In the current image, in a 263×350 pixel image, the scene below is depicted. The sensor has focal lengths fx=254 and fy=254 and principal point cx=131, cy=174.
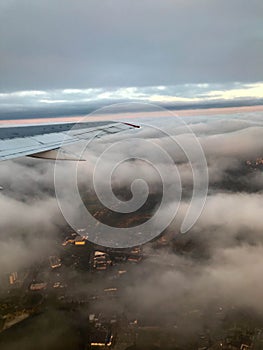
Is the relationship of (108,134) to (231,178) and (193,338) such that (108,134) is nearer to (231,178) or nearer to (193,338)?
(193,338)

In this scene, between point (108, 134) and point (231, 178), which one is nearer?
point (108, 134)

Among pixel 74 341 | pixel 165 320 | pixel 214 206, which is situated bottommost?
pixel 214 206

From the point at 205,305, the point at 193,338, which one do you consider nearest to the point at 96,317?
the point at 193,338

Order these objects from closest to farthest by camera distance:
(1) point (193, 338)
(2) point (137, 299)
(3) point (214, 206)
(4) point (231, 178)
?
(1) point (193, 338) → (2) point (137, 299) → (3) point (214, 206) → (4) point (231, 178)

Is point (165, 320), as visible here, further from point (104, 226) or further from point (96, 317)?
point (104, 226)

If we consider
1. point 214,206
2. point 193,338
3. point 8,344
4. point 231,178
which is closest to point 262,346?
point 193,338

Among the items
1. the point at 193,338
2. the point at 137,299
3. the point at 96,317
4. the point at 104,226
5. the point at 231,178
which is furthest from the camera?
the point at 231,178

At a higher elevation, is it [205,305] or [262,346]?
[262,346]
